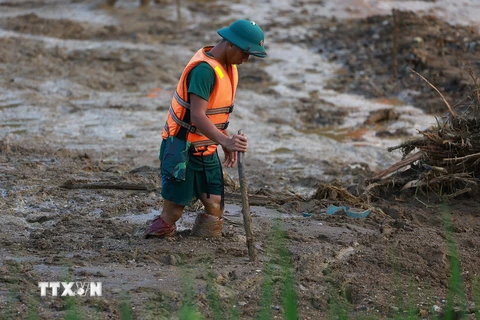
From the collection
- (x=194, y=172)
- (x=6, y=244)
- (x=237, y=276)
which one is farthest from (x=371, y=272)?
(x=6, y=244)

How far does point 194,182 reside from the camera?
5.34 metres

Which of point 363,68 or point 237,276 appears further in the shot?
point 363,68

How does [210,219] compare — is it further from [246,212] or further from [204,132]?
[204,132]

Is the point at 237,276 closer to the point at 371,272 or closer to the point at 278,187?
the point at 371,272

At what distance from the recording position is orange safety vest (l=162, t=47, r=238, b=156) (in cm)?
506

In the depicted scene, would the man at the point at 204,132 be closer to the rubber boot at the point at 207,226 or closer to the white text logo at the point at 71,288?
the rubber boot at the point at 207,226

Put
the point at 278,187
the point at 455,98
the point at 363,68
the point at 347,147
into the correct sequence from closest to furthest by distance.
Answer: the point at 278,187, the point at 347,147, the point at 455,98, the point at 363,68

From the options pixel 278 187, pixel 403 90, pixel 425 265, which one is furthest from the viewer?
pixel 403 90

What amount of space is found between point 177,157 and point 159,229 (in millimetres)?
531

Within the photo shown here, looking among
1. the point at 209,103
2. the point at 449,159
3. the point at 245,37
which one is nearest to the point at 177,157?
the point at 209,103

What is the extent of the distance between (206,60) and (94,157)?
399 centimetres

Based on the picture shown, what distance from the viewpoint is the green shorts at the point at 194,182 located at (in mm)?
5285

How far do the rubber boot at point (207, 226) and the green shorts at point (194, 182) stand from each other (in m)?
0.15

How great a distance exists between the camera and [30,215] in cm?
595
